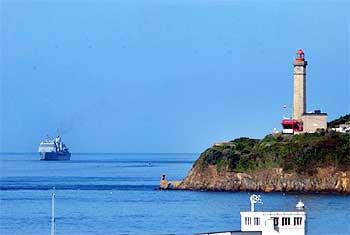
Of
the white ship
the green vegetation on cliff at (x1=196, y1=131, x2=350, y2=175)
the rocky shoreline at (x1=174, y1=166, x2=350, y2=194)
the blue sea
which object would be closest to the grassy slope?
the green vegetation on cliff at (x1=196, y1=131, x2=350, y2=175)

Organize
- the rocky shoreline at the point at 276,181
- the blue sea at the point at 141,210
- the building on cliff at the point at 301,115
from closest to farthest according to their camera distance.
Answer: the blue sea at the point at 141,210 < the rocky shoreline at the point at 276,181 < the building on cliff at the point at 301,115

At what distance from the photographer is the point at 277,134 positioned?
6644 inches

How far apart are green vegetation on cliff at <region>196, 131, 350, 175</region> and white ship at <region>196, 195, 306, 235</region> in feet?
285

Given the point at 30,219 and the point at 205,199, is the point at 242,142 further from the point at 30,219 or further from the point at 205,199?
the point at 30,219

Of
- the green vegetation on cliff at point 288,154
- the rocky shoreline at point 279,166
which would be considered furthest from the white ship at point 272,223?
the green vegetation on cliff at point 288,154

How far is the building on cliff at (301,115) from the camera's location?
167875 millimetres

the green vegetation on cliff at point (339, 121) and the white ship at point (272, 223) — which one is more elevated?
the green vegetation on cliff at point (339, 121)

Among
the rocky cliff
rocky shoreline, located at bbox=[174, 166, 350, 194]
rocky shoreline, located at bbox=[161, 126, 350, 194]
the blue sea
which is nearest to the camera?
the blue sea

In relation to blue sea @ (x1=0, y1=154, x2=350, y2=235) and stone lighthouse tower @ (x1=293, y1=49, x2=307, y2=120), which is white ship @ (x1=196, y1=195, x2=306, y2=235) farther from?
stone lighthouse tower @ (x1=293, y1=49, x2=307, y2=120)

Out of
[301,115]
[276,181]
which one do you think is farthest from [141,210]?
[301,115]

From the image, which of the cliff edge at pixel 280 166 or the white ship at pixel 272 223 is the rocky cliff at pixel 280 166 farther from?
the white ship at pixel 272 223

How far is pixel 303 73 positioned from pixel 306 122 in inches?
269

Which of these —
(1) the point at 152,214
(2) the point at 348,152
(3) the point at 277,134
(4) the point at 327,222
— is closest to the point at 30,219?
(1) the point at 152,214

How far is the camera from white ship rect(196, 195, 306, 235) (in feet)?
206
